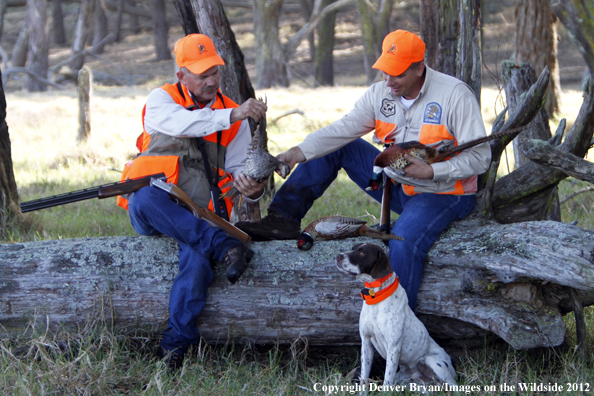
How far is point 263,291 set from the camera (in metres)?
3.98

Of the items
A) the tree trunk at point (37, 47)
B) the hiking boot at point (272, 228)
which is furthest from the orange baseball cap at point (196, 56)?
the tree trunk at point (37, 47)

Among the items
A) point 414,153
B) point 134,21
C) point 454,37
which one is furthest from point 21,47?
point 414,153

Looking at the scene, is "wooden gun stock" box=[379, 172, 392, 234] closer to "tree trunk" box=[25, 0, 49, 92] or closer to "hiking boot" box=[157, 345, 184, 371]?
"hiking boot" box=[157, 345, 184, 371]

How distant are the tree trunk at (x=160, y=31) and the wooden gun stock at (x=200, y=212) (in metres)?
27.1

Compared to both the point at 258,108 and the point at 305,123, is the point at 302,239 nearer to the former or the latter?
the point at 258,108

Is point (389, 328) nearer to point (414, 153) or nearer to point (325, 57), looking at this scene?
point (414, 153)

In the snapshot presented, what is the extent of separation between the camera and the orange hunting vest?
431 centimetres

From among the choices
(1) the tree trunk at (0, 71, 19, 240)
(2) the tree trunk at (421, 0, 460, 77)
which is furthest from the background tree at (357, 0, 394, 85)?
(1) the tree trunk at (0, 71, 19, 240)

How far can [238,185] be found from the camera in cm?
437

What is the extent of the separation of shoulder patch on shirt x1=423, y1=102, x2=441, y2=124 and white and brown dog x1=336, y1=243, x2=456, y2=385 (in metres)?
1.23

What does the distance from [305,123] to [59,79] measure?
55.4 ft

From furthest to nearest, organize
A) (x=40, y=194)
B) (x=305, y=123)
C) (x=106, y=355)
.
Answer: (x=305, y=123)
(x=40, y=194)
(x=106, y=355)

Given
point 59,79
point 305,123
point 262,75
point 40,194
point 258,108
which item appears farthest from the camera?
point 59,79

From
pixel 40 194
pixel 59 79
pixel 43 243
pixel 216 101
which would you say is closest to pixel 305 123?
pixel 40 194
